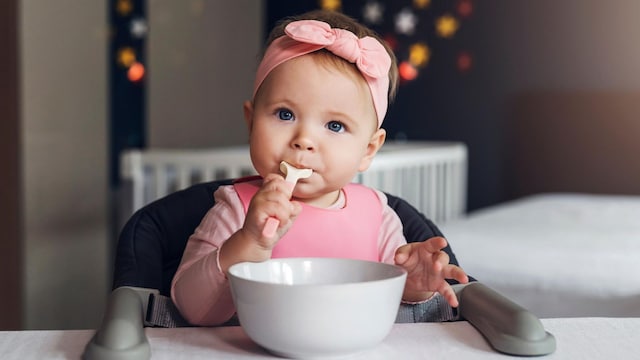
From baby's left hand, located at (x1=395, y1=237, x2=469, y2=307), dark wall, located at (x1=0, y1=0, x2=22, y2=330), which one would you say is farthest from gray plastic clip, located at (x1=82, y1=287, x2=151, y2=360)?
dark wall, located at (x1=0, y1=0, x2=22, y2=330)

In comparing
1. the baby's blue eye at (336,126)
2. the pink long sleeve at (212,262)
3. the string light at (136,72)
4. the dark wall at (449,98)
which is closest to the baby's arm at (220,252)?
the pink long sleeve at (212,262)

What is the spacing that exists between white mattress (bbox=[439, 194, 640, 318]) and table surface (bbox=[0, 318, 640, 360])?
38.1 inches

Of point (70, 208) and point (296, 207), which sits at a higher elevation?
point (296, 207)

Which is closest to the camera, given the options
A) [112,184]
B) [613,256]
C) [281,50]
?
[281,50]

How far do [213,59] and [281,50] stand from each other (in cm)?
330

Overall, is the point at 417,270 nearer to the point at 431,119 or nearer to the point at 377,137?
the point at 377,137

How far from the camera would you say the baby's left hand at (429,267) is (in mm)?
676

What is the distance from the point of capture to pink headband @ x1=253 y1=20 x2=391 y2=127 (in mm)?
767

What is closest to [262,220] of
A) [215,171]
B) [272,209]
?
[272,209]

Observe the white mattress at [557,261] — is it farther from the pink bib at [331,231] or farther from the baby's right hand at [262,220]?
the baby's right hand at [262,220]

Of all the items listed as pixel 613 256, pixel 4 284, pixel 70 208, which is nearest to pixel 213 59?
pixel 70 208

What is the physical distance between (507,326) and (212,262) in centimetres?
25

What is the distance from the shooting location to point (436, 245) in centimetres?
68

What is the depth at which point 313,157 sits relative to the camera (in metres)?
0.76
